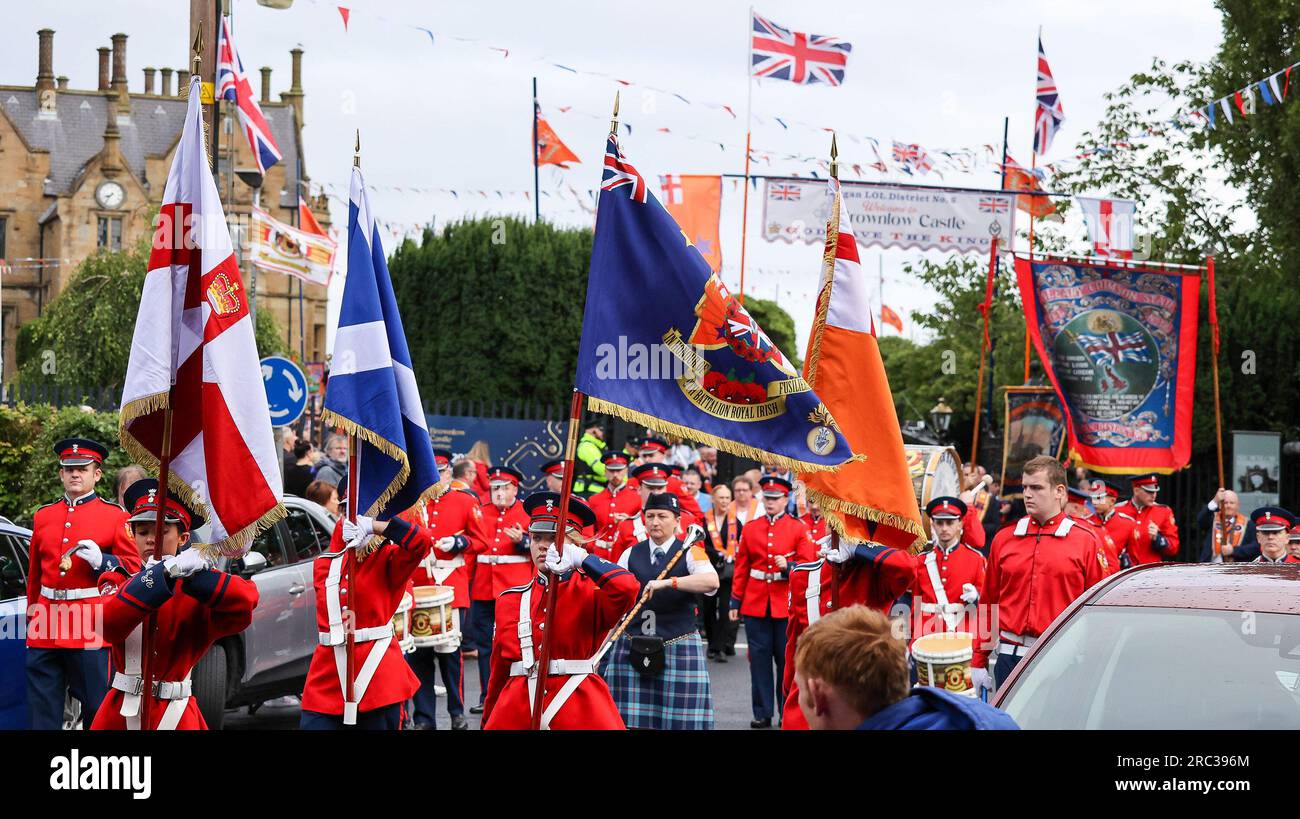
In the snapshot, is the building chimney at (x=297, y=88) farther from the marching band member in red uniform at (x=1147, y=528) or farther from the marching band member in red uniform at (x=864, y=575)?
the marching band member in red uniform at (x=864, y=575)

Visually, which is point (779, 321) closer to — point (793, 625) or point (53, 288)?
point (53, 288)

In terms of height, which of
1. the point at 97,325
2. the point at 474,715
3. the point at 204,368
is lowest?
the point at 474,715

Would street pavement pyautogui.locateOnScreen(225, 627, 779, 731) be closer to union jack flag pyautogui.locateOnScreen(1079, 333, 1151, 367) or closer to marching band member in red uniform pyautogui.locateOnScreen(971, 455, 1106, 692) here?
marching band member in red uniform pyautogui.locateOnScreen(971, 455, 1106, 692)

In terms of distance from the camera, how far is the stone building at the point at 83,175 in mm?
66438

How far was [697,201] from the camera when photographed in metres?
21.9

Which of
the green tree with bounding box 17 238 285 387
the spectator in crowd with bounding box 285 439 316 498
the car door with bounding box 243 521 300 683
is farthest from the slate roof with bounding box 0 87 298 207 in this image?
the car door with bounding box 243 521 300 683

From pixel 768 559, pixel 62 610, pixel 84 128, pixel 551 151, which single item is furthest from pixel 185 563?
pixel 84 128

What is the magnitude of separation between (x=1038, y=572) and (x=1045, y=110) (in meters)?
18.2

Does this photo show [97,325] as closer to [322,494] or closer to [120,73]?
[322,494]

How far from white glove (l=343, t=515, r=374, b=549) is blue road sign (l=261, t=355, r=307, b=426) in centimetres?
514

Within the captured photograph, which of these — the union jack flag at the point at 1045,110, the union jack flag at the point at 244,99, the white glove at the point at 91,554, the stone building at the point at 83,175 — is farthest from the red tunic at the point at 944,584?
the stone building at the point at 83,175

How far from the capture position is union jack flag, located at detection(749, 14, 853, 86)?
74.8 ft

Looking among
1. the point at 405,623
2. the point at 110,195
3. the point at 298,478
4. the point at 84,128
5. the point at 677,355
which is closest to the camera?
the point at 677,355

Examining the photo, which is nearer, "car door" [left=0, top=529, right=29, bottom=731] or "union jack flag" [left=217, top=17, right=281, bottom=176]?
"car door" [left=0, top=529, right=29, bottom=731]
